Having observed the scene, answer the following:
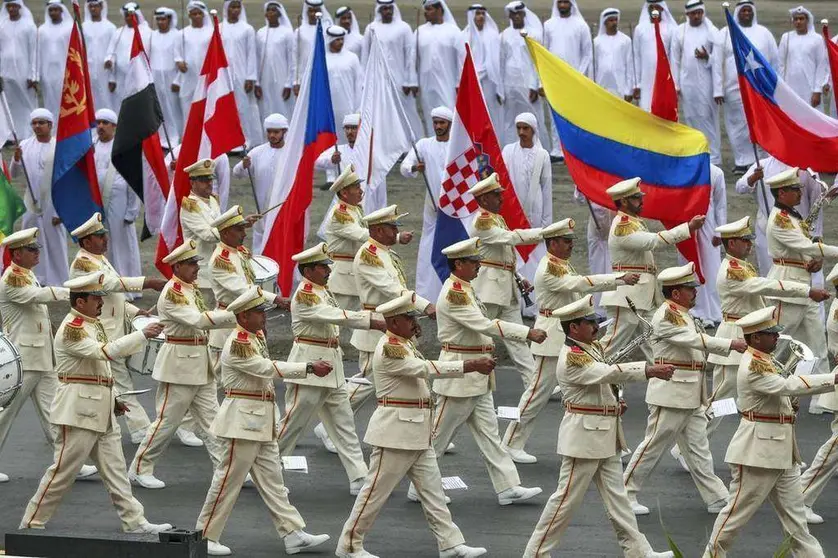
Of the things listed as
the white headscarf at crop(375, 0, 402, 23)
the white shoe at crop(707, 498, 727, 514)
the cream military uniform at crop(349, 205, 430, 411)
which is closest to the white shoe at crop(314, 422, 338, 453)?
the cream military uniform at crop(349, 205, 430, 411)

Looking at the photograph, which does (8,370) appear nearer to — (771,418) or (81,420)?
(81,420)

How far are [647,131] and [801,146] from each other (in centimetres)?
133

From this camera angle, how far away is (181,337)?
13805 millimetres

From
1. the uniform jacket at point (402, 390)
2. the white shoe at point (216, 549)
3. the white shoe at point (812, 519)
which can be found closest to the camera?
the uniform jacket at point (402, 390)

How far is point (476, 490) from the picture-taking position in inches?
543

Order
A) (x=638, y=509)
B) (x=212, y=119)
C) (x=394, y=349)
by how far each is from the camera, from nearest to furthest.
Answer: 1. (x=394, y=349)
2. (x=638, y=509)
3. (x=212, y=119)

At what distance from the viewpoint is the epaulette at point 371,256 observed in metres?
14.3

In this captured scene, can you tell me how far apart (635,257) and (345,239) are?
245cm

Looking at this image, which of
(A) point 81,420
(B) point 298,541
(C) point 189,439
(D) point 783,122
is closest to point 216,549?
(B) point 298,541

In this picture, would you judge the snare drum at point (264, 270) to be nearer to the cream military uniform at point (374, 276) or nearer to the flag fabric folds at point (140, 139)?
the cream military uniform at point (374, 276)

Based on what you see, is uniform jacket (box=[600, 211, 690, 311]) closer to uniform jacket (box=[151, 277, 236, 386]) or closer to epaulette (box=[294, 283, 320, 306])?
epaulette (box=[294, 283, 320, 306])

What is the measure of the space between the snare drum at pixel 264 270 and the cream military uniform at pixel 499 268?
1671 mm

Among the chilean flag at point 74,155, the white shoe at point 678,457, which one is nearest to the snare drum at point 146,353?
the chilean flag at point 74,155

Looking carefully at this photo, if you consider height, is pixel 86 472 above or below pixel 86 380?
below
